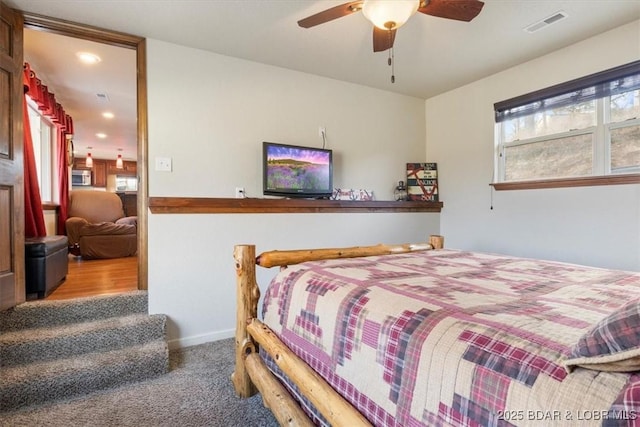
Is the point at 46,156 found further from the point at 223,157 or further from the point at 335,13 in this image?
the point at 335,13

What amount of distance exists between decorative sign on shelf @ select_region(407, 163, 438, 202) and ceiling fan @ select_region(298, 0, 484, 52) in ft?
7.01

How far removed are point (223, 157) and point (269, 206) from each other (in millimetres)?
587

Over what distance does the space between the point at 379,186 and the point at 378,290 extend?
2.63 meters

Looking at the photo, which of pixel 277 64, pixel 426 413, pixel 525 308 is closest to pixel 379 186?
pixel 277 64

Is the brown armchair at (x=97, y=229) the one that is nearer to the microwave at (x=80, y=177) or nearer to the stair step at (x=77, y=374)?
the stair step at (x=77, y=374)

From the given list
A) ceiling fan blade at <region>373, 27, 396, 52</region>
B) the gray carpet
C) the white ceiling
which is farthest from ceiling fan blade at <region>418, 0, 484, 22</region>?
the gray carpet

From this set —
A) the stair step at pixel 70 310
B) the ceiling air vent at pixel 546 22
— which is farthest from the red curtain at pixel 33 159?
the ceiling air vent at pixel 546 22

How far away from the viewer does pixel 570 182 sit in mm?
2697

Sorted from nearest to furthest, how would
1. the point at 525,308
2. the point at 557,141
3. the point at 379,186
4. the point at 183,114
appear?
the point at 525,308, the point at 183,114, the point at 557,141, the point at 379,186

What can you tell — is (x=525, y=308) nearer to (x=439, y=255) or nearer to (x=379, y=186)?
(x=439, y=255)

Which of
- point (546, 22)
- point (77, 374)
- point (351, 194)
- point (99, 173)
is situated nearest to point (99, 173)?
point (99, 173)

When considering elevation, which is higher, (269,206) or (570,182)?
(570,182)

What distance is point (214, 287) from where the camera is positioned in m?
2.73

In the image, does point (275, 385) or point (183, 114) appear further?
point (183, 114)
